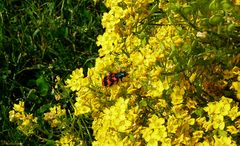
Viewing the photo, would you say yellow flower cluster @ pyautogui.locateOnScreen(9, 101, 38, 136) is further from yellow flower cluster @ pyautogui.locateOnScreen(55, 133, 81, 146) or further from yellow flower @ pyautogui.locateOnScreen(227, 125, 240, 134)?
yellow flower @ pyautogui.locateOnScreen(227, 125, 240, 134)

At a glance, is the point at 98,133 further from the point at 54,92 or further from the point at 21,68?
the point at 21,68

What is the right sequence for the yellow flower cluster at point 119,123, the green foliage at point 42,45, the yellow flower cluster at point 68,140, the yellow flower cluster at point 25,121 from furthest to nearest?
1. the green foliage at point 42,45
2. the yellow flower cluster at point 25,121
3. the yellow flower cluster at point 68,140
4. the yellow flower cluster at point 119,123

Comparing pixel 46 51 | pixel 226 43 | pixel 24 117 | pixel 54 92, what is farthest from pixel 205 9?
pixel 46 51

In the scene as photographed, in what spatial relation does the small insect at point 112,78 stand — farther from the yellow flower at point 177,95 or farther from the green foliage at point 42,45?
the green foliage at point 42,45

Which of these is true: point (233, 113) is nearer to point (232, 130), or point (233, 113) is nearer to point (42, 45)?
point (232, 130)

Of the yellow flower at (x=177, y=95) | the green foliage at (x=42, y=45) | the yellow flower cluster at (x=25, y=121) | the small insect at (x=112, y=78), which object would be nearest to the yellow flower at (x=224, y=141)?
the yellow flower at (x=177, y=95)

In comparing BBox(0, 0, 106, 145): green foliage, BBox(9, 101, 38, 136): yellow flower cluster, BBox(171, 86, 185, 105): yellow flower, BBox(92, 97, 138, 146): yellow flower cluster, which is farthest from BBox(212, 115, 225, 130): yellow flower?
BBox(0, 0, 106, 145): green foliage
